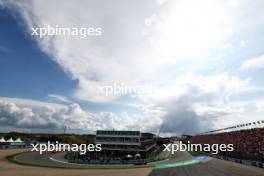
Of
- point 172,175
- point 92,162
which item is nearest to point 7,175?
point 92,162

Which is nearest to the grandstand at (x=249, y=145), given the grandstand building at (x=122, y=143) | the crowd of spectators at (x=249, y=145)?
the crowd of spectators at (x=249, y=145)

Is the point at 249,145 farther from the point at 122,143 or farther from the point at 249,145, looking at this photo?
the point at 122,143

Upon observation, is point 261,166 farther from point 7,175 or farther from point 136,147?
point 7,175

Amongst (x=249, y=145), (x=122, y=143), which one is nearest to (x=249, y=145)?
(x=249, y=145)

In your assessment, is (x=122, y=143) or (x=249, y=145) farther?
(x=122, y=143)

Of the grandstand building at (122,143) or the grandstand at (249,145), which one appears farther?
the grandstand building at (122,143)

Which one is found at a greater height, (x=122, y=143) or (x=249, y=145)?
(x=249, y=145)

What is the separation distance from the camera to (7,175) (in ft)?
118

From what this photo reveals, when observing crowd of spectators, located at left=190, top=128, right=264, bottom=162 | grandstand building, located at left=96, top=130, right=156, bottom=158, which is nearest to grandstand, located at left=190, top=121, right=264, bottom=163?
crowd of spectators, located at left=190, top=128, right=264, bottom=162

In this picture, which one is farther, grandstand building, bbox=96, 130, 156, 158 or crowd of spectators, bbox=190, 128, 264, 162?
grandstand building, bbox=96, 130, 156, 158

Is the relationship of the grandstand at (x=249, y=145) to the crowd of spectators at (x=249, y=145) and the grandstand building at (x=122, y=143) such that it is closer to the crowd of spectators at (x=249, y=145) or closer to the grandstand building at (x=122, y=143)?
the crowd of spectators at (x=249, y=145)

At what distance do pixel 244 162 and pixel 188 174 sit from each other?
2251 centimetres

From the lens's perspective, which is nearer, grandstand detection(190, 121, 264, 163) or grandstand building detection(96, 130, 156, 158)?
grandstand detection(190, 121, 264, 163)

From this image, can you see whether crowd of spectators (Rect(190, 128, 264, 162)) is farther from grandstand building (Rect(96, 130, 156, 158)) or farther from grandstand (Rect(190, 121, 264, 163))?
grandstand building (Rect(96, 130, 156, 158))
